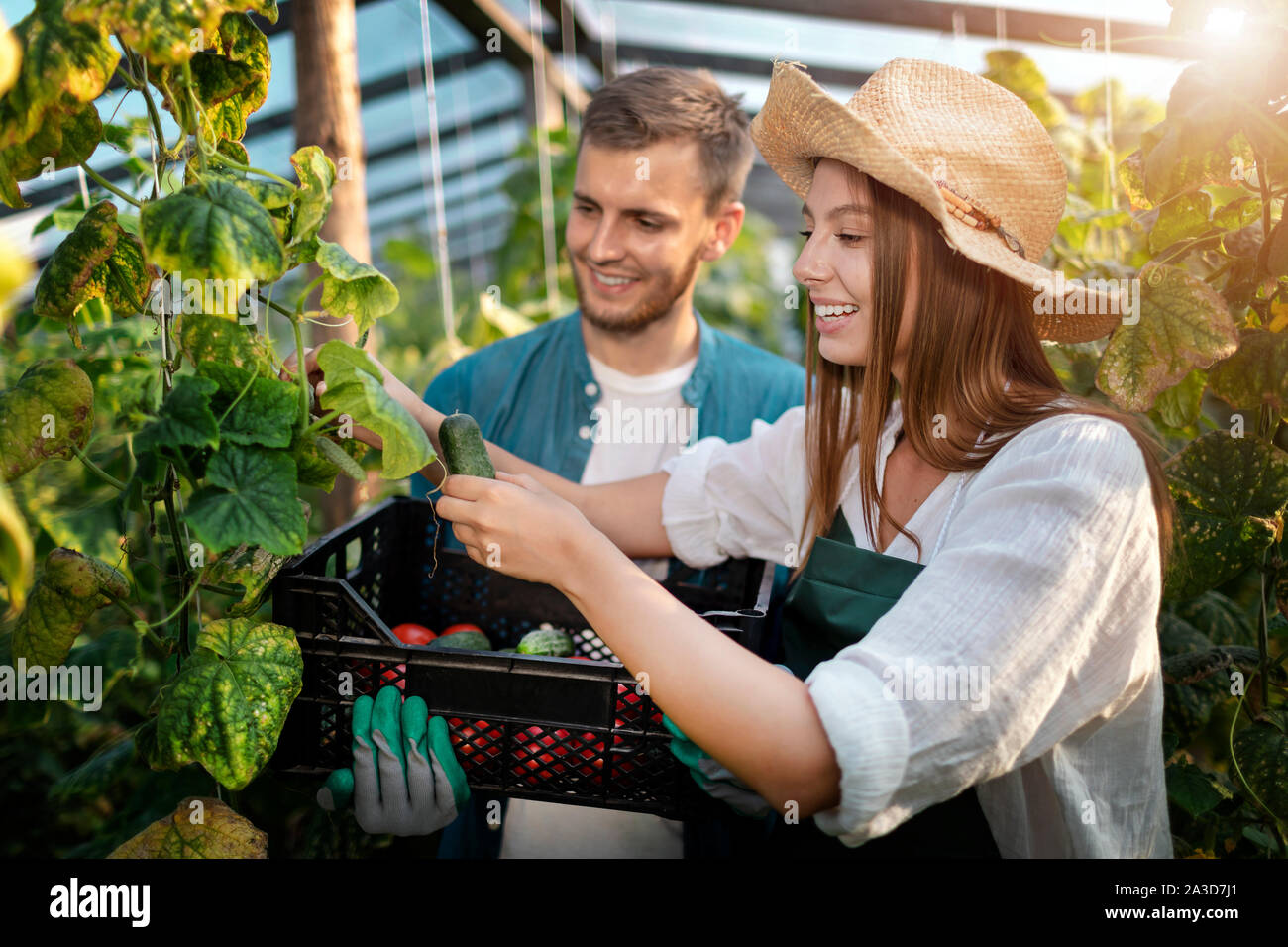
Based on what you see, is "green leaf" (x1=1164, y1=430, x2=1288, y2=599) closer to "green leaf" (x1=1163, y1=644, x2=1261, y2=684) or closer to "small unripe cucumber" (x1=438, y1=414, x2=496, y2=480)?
"green leaf" (x1=1163, y1=644, x2=1261, y2=684)

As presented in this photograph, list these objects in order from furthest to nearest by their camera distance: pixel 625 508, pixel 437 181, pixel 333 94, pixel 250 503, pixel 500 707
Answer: pixel 437 181 < pixel 333 94 < pixel 625 508 < pixel 500 707 < pixel 250 503

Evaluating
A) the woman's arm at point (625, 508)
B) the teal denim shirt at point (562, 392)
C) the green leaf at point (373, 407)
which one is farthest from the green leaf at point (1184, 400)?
the green leaf at point (373, 407)

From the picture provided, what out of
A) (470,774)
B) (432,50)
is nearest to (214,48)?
(470,774)

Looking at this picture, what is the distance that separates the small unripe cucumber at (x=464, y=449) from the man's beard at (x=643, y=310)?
1.03 metres

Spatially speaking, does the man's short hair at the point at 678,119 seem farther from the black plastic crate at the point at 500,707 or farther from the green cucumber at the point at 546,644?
the black plastic crate at the point at 500,707

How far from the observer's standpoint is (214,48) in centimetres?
113

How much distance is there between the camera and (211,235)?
3.09ft

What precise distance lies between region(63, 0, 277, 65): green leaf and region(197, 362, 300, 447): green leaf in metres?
0.34

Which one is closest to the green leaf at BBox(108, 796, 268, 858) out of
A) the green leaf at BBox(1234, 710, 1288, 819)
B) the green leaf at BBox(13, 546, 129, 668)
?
the green leaf at BBox(13, 546, 129, 668)

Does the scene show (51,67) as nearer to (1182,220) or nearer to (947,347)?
(947,347)

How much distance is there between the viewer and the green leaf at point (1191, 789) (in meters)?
1.44

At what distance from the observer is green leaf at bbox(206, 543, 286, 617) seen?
117 cm

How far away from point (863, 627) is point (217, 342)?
2.98ft

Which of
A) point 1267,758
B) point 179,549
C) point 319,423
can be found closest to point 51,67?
point 319,423
